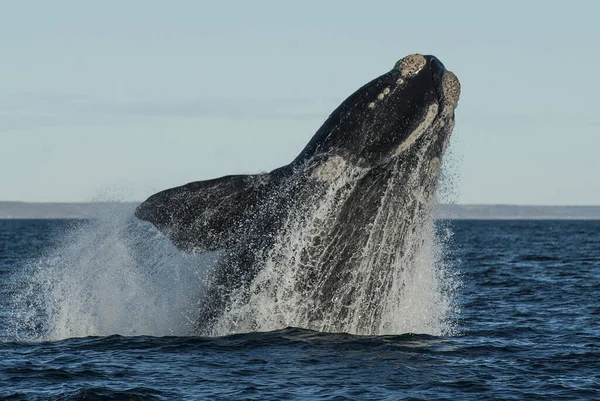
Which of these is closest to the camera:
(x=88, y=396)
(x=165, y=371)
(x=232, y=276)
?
(x=88, y=396)

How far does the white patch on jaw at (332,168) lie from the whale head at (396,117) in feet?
0.25

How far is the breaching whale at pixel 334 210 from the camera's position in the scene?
13.9 m

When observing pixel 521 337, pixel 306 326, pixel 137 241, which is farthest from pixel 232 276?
pixel 521 337

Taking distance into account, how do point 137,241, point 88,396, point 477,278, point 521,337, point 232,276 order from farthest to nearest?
point 477,278 → point 521,337 → point 137,241 → point 232,276 → point 88,396

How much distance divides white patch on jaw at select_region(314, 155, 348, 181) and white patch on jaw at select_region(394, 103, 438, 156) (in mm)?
733

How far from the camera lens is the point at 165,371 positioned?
528 inches

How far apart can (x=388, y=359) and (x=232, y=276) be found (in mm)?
2397

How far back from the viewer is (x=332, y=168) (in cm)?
1390

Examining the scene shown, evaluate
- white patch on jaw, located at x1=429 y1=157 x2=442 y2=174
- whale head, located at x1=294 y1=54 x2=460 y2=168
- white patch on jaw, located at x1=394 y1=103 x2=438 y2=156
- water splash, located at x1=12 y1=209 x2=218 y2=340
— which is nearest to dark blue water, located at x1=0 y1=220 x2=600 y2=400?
water splash, located at x1=12 y1=209 x2=218 y2=340

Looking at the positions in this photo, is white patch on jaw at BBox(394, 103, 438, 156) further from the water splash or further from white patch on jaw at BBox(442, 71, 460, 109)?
the water splash

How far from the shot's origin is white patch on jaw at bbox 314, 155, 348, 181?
13891 millimetres

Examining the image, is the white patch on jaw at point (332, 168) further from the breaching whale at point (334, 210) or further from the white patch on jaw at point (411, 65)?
the white patch on jaw at point (411, 65)

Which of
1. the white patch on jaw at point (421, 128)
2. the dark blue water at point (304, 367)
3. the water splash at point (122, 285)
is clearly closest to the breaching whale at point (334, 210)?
the white patch on jaw at point (421, 128)

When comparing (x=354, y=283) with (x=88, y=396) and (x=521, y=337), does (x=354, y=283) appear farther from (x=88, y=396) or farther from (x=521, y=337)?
(x=521, y=337)
